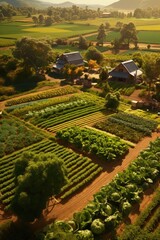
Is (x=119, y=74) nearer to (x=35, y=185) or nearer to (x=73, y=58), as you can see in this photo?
(x=73, y=58)

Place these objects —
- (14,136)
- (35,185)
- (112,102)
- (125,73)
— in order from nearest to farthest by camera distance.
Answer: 1. (35,185)
2. (14,136)
3. (112,102)
4. (125,73)

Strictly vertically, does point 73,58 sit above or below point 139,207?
above

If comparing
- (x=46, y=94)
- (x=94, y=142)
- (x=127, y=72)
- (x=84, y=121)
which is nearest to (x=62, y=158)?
(x=94, y=142)

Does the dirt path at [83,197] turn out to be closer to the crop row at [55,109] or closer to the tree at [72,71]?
the crop row at [55,109]

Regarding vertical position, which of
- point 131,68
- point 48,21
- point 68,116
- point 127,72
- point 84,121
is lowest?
point 84,121

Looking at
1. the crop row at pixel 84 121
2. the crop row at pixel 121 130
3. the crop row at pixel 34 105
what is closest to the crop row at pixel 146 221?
the crop row at pixel 121 130

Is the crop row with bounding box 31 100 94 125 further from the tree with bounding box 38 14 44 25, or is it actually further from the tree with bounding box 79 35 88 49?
the tree with bounding box 38 14 44 25

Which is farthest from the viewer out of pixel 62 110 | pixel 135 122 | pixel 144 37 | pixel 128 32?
pixel 144 37

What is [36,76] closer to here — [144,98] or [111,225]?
[144,98]

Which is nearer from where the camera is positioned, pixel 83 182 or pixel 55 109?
pixel 83 182
